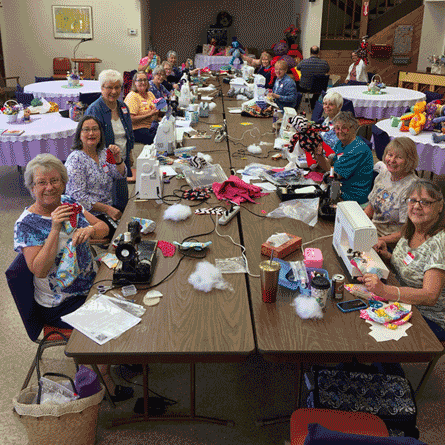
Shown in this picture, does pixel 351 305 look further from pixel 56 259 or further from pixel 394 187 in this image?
pixel 56 259

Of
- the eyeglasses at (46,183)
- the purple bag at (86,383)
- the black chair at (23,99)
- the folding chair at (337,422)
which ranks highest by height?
the black chair at (23,99)

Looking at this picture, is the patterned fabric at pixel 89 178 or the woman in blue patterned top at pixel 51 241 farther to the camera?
the patterned fabric at pixel 89 178

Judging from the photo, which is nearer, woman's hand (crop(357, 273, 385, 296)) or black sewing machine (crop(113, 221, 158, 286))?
woman's hand (crop(357, 273, 385, 296))

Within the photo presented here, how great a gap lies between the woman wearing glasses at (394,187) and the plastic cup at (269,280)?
107cm

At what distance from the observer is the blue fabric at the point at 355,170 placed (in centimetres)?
338

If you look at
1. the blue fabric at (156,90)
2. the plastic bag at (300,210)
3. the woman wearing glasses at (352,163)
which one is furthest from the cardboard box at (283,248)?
the blue fabric at (156,90)

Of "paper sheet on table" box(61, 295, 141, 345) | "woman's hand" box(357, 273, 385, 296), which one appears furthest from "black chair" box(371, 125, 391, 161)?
"paper sheet on table" box(61, 295, 141, 345)

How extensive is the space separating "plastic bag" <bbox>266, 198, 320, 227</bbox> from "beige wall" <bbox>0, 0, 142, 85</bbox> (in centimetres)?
918

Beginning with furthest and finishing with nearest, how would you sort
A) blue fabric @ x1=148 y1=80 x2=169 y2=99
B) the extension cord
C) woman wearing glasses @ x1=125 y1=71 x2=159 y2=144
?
blue fabric @ x1=148 y1=80 x2=169 y2=99 → woman wearing glasses @ x1=125 y1=71 x2=159 y2=144 → the extension cord

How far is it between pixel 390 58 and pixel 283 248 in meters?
10.4

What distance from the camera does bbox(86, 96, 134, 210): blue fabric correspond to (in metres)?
3.49

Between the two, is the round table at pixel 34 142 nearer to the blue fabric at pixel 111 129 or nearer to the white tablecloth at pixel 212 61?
the blue fabric at pixel 111 129

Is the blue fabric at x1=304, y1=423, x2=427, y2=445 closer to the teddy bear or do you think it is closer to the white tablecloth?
the teddy bear

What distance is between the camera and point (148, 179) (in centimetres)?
301
